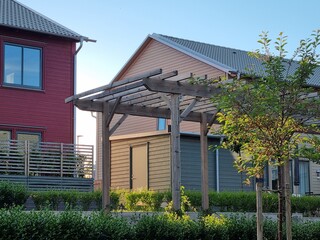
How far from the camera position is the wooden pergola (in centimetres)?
1352

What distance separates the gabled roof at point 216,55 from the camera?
27.8 m

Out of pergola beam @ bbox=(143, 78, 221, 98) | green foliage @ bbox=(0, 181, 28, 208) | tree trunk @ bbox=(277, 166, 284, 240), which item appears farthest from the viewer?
green foliage @ bbox=(0, 181, 28, 208)

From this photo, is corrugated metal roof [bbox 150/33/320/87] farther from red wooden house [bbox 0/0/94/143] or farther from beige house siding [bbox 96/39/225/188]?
red wooden house [bbox 0/0/94/143]

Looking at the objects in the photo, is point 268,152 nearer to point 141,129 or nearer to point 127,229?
point 127,229

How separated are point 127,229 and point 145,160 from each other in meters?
11.4

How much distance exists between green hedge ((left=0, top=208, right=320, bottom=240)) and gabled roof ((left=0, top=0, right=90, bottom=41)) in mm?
11284

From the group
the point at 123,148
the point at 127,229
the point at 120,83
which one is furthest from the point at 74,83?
the point at 127,229

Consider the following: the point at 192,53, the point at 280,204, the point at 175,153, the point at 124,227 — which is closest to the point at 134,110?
the point at 175,153

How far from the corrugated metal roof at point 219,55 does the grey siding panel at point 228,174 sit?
180 inches

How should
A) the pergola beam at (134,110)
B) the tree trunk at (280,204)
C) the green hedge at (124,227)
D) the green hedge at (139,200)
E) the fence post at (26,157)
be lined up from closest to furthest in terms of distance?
the green hedge at (124,227)
the tree trunk at (280,204)
the pergola beam at (134,110)
the green hedge at (139,200)
the fence post at (26,157)

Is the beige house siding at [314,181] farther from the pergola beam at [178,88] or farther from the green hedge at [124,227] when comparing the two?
the pergola beam at [178,88]

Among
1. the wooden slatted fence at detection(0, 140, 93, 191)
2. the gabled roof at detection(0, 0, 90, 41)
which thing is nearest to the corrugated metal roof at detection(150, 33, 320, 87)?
the gabled roof at detection(0, 0, 90, 41)

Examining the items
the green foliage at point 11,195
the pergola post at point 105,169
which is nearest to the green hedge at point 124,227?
the pergola post at point 105,169

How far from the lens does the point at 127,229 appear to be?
451 inches
